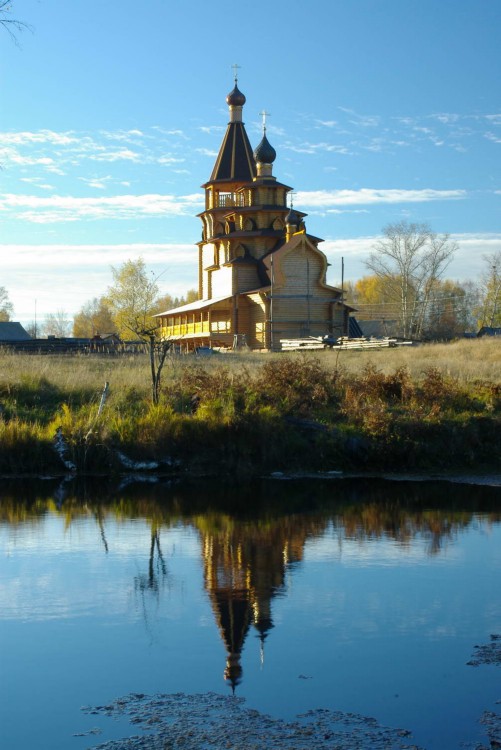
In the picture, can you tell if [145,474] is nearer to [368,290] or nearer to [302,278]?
[302,278]

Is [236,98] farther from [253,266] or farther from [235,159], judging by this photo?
[253,266]

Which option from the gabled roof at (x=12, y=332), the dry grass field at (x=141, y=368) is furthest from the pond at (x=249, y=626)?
the gabled roof at (x=12, y=332)

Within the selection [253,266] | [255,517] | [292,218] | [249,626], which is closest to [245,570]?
[249,626]

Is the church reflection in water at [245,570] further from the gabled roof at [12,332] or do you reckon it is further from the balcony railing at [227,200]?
the gabled roof at [12,332]

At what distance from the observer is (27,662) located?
275 inches

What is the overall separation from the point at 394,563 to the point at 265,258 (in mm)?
37785

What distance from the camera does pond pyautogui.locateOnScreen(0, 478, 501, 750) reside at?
5871 millimetres

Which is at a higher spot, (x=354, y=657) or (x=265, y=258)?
(x=265, y=258)

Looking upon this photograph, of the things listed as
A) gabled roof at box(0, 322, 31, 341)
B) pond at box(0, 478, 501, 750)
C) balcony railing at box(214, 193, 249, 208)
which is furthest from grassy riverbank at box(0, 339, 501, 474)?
gabled roof at box(0, 322, 31, 341)

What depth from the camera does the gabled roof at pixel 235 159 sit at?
176ft

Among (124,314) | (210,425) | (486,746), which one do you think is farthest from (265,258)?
(486,746)

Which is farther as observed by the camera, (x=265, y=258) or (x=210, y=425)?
(x=265, y=258)

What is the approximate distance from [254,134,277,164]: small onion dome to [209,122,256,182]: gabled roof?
442 centimetres

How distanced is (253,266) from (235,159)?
28.5 ft
